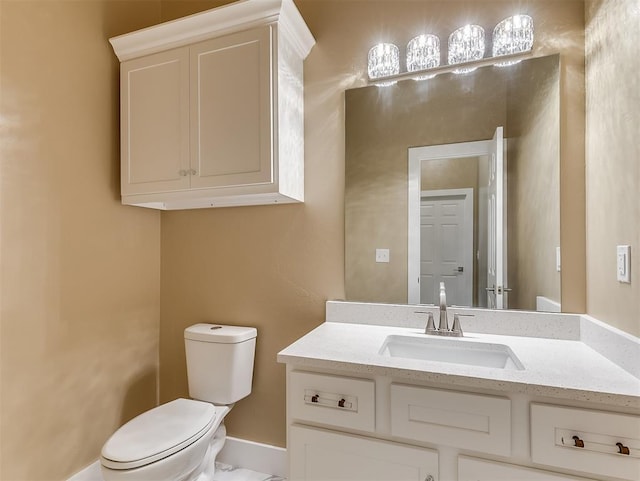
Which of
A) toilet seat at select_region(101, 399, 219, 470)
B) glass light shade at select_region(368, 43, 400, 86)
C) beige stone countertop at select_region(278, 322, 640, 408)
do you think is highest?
glass light shade at select_region(368, 43, 400, 86)

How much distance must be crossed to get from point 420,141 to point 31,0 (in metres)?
1.75

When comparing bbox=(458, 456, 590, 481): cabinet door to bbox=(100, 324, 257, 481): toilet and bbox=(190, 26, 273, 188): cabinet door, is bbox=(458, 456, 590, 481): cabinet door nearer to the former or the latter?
bbox=(100, 324, 257, 481): toilet

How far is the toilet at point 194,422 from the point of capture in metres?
1.21

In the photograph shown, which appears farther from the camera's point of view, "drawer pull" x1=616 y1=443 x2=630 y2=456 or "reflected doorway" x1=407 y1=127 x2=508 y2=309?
"reflected doorway" x1=407 y1=127 x2=508 y2=309

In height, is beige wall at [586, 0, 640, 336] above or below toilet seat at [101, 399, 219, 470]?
above

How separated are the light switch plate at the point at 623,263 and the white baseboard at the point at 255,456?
1.65 metres

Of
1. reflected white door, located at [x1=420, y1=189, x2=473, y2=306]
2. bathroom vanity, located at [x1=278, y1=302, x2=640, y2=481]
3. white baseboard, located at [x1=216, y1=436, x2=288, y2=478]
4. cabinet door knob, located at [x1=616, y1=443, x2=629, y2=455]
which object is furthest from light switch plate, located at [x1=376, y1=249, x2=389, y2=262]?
white baseboard, located at [x1=216, y1=436, x2=288, y2=478]

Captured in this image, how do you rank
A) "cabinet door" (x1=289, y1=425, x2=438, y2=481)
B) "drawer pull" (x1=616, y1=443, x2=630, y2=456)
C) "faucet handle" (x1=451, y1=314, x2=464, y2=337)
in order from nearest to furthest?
"drawer pull" (x1=616, y1=443, x2=630, y2=456) → "cabinet door" (x1=289, y1=425, x2=438, y2=481) → "faucet handle" (x1=451, y1=314, x2=464, y2=337)

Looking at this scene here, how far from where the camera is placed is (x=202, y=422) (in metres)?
1.42

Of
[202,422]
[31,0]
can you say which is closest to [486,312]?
[202,422]

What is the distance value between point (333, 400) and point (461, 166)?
1.10 meters

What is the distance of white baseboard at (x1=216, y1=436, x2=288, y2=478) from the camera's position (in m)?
1.74

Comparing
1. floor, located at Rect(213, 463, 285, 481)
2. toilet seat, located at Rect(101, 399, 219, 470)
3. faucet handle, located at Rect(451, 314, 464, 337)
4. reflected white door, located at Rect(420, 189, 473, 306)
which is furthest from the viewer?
floor, located at Rect(213, 463, 285, 481)

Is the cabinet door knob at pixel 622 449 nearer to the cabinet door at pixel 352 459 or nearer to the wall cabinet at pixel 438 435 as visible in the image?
the wall cabinet at pixel 438 435
